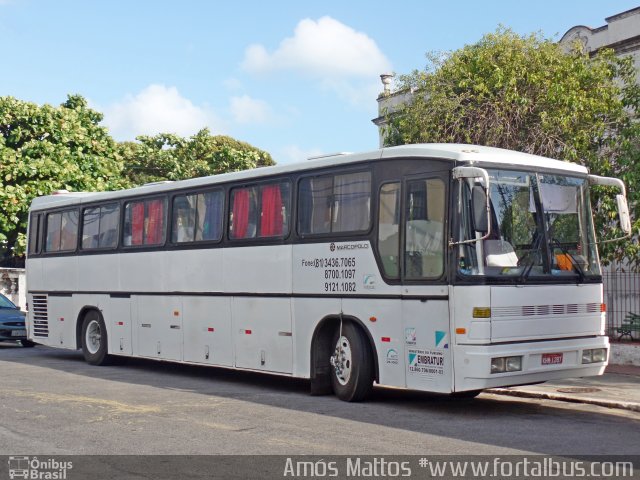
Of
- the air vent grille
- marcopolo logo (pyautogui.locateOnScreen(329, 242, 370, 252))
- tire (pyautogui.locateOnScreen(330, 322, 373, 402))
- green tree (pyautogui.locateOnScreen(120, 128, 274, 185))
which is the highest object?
green tree (pyautogui.locateOnScreen(120, 128, 274, 185))

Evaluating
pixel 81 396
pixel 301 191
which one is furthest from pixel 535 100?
pixel 81 396

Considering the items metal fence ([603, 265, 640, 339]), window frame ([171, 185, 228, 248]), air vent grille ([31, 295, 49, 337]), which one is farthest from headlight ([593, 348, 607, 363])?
air vent grille ([31, 295, 49, 337])

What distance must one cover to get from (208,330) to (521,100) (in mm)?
8666

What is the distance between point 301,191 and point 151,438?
506 cm

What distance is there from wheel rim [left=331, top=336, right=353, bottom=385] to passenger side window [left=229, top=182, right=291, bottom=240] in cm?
196

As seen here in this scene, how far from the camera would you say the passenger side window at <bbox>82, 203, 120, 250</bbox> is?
1842 centimetres

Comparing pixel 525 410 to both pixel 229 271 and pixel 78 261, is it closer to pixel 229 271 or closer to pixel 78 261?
pixel 229 271

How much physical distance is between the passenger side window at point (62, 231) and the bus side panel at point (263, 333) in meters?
6.00

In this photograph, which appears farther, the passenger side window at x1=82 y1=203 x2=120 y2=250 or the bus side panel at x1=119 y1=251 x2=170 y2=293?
the passenger side window at x1=82 y1=203 x2=120 y2=250

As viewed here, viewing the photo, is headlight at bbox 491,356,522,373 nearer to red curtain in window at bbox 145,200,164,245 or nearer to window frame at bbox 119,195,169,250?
window frame at bbox 119,195,169,250

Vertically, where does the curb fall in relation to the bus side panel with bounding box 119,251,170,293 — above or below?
below

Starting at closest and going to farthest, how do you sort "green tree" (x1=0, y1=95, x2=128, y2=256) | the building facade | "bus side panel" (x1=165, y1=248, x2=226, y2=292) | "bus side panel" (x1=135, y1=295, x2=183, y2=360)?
"bus side panel" (x1=165, y1=248, x2=226, y2=292), "bus side panel" (x1=135, y1=295, x2=183, y2=360), the building facade, "green tree" (x1=0, y1=95, x2=128, y2=256)

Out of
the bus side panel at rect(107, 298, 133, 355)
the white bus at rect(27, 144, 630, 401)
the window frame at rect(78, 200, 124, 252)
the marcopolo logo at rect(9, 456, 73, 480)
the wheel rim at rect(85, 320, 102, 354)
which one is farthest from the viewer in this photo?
the wheel rim at rect(85, 320, 102, 354)

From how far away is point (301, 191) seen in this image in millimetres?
13867
